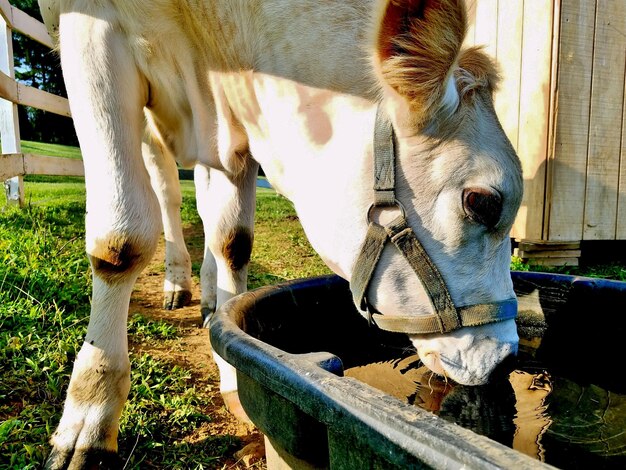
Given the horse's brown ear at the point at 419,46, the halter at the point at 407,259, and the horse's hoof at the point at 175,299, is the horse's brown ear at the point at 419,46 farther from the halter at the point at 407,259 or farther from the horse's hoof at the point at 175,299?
the horse's hoof at the point at 175,299

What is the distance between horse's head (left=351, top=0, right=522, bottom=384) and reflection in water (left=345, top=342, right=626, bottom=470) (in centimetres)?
17

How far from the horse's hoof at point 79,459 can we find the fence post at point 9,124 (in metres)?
5.33

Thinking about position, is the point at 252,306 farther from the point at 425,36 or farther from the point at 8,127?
the point at 8,127

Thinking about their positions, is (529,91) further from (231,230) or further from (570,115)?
(231,230)

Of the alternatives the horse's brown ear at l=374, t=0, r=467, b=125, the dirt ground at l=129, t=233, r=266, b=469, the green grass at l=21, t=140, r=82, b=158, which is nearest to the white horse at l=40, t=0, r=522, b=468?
the horse's brown ear at l=374, t=0, r=467, b=125

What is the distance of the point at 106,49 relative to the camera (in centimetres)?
176

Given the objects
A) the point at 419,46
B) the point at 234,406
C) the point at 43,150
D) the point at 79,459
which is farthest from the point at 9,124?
the point at 43,150

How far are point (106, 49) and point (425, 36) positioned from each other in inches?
39.6

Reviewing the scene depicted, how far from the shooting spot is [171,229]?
143 inches

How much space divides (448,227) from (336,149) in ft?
1.30

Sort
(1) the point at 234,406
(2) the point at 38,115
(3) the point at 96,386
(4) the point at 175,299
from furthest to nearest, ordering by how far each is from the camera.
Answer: (2) the point at 38,115
(4) the point at 175,299
(1) the point at 234,406
(3) the point at 96,386

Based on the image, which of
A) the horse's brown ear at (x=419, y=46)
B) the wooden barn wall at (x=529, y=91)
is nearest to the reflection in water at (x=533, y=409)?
the horse's brown ear at (x=419, y=46)

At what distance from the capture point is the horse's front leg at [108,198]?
5.49 ft

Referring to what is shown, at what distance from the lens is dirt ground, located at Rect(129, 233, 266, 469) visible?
180 centimetres
